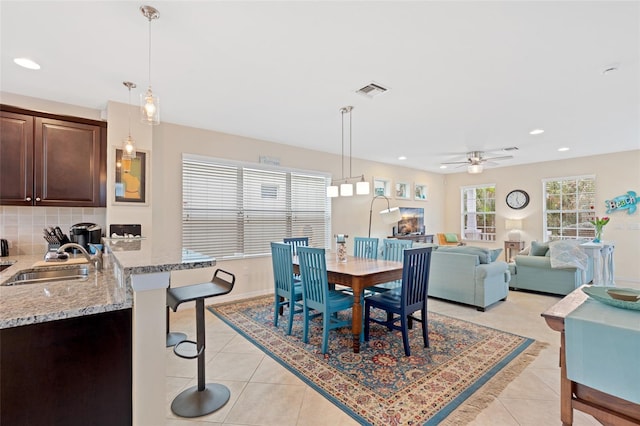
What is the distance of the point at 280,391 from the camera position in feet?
7.28

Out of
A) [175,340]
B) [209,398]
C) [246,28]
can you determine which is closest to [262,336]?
[175,340]

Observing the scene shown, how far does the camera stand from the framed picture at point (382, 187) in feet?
22.9

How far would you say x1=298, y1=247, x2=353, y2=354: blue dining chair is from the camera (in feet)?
9.04

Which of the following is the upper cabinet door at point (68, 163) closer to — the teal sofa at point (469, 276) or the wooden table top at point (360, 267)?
the wooden table top at point (360, 267)

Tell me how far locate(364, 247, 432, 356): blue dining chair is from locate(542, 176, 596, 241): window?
5.20 meters

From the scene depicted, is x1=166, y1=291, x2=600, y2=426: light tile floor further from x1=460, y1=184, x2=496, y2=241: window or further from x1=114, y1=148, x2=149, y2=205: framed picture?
x1=460, y1=184, x2=496, y2=241: window

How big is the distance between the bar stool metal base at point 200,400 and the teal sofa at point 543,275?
16.6 feet

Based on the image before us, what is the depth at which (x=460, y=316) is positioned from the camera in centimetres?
382

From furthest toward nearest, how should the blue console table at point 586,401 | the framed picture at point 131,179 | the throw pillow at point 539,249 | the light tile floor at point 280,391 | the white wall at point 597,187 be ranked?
the white wall at point 597,187 → the throw pillow at point 539,249 → the framed picture at point 131,179 → the light tile floor at point 280,391 → the blue console table at point 586,401

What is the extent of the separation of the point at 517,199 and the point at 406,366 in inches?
257

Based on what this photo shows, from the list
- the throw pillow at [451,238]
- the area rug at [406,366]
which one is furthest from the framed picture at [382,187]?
the area rug at [406,366]

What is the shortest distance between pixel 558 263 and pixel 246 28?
5.31 metres

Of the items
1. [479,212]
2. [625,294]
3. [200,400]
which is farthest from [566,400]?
[479,212]

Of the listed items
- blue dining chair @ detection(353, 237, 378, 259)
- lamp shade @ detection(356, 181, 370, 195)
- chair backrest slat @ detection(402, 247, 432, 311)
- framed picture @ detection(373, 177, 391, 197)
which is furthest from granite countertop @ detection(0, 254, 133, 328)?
framed picture @ detection(373, 177, 391, 197)
